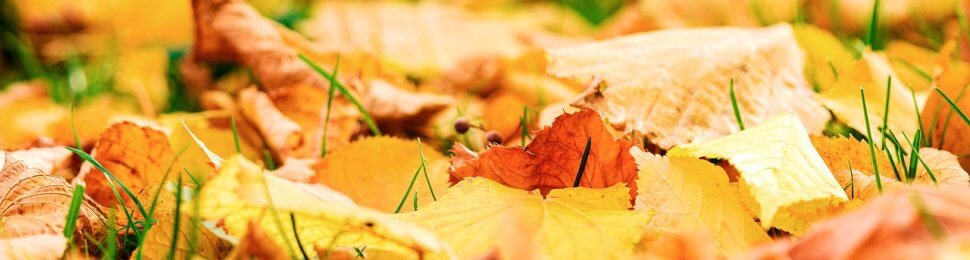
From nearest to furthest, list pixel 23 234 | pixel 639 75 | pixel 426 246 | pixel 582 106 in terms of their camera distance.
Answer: pixel 426 246 < pixel 23 234 < pixel 582 106 < pixel 639 75

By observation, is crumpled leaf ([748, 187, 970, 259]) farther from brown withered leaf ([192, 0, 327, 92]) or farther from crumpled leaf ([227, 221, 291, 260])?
brown withered leaf ([192, 0, 327, 92])

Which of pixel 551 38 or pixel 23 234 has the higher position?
pixel 551 38

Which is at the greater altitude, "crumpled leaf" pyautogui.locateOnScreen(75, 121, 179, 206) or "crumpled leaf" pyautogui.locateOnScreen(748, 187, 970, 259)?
"crumpled leaf" pyautogui.locateOnScreen(748, 187, 970, 259)

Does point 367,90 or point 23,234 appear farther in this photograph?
point 367,90

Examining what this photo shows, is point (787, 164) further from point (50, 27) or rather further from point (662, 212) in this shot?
point (50, 27)

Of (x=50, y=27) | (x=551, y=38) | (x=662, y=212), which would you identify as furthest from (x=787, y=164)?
(x=50, y=27)

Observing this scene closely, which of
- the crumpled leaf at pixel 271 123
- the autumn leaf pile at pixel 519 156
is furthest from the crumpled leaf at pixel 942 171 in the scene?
the crumpled leaf at pixel 271 123

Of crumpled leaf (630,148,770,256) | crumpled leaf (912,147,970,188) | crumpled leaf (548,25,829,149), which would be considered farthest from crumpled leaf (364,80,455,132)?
crumpled leaf (912,147,970,188)
